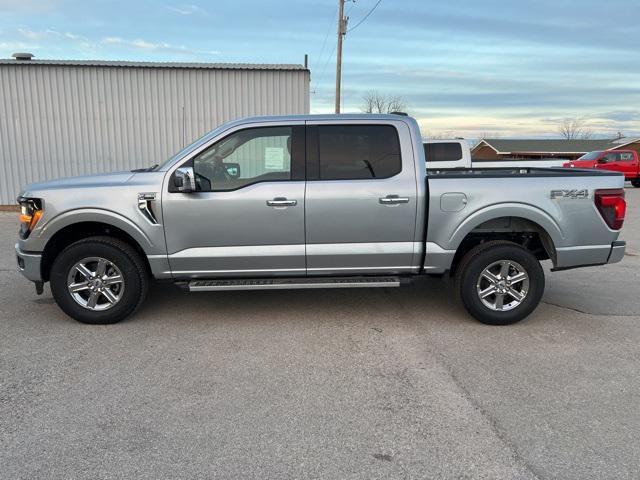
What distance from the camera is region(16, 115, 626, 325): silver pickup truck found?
15.8 ft

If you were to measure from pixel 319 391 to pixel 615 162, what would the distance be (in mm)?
27994

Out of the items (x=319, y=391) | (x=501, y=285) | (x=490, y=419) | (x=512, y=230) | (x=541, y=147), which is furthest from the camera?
(x=541, y=147)

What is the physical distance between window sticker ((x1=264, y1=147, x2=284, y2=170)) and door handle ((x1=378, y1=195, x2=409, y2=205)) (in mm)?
1018

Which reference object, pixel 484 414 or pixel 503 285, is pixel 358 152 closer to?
pixel 503 285

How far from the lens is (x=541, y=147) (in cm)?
6800

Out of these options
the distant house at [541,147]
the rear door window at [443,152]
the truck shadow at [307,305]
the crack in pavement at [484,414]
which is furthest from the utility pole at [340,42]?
the distant house at [541,147]

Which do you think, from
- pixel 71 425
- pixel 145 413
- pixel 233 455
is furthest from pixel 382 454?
pixel 71 425

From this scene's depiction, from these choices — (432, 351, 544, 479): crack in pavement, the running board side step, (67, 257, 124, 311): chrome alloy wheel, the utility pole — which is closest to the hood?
(67, 257, 124, 311): chrome alloy wheel

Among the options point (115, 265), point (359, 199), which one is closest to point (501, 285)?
point (359, 199)

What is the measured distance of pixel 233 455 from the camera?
Result: 2.90 meters

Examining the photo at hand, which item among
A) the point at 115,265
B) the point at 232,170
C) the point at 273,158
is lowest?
the point at 115,265

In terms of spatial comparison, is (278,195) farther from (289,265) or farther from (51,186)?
(51,186)

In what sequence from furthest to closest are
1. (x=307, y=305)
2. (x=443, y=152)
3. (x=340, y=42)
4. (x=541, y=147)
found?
(x=541, y=147) < (x=340, y=42) < (x=443, y=152) < (x=307, y=305)

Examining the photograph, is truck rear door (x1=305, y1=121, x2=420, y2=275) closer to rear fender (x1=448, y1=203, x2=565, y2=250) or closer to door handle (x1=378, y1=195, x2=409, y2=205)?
door handle (x1=378, y1=195, x2=409, y2=205)
